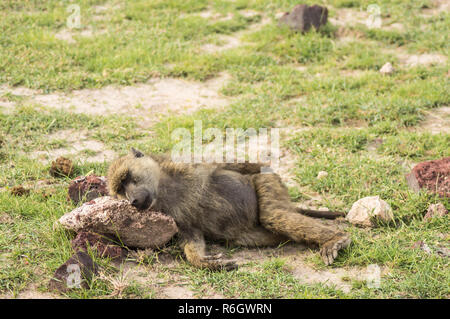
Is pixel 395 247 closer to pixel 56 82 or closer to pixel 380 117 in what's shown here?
pixel 380 117

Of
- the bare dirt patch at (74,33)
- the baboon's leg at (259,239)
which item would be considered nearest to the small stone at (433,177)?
the baboon's leg at (259,239)

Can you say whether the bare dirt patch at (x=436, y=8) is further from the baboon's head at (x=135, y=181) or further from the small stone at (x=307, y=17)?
the baboon's head at (x=135, y=181)

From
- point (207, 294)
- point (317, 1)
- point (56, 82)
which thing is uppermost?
point (317, 1)

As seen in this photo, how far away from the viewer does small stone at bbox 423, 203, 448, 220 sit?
13.6ft

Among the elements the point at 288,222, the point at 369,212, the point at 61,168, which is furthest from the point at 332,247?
the point at 61,168

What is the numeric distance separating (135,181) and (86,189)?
67cm

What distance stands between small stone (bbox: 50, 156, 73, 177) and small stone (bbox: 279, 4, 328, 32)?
13.2 feet

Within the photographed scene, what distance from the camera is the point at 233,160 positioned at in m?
4.74

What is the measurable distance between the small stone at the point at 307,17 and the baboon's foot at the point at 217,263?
15.5ft

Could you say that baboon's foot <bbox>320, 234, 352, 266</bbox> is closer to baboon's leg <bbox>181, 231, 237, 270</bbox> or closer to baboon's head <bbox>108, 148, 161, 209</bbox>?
baboon's leg <bbox>181, 231, 237, 270</bbox>
